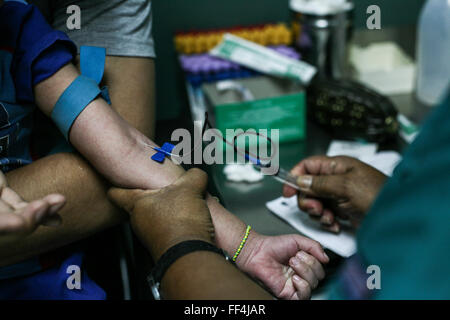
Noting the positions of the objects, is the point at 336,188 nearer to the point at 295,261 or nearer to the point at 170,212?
the point at 295,261

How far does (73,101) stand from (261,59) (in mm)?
571

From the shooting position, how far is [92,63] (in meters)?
0.75

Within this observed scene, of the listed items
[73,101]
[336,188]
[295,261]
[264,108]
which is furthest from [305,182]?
[73,101]

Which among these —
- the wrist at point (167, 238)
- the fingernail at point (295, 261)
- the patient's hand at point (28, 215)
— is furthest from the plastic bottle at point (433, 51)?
the patient's hand at point (28, 215)

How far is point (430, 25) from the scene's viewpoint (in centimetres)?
112

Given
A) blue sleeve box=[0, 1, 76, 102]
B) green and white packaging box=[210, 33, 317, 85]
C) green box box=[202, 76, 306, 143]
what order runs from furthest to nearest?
green and white packaging box=[210, 33, 317, 85] → green box box=[202, 76, 306, 143] → blue sleeve box=[0, 1, 76, 102]

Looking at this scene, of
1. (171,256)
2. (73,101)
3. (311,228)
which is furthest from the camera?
(311,228)

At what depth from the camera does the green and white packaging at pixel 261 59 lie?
3.62ft

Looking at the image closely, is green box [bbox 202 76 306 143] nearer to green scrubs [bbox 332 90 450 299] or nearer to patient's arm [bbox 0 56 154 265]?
patient's arm [bbox 0 56 154 265]

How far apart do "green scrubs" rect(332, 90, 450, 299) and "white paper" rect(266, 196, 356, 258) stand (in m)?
0.32

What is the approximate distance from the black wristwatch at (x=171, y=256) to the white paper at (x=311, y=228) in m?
0.25

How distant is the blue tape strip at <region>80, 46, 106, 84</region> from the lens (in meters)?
0.74

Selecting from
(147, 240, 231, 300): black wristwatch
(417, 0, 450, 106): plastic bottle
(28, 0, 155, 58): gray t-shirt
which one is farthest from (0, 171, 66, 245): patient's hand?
(417, 0, 450, 106): plastic bottle

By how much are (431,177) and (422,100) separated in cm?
89
